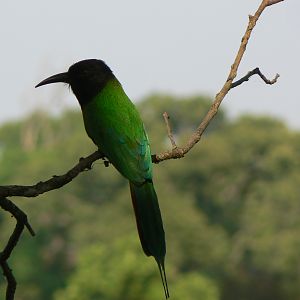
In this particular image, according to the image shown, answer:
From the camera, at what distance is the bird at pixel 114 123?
5559 millimetres

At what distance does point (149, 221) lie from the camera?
16.5ft

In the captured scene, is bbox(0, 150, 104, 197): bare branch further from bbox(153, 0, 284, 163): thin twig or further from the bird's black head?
the bird's black head

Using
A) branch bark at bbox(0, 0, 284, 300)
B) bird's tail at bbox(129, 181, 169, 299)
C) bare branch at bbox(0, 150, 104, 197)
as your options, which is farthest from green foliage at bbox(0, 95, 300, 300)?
bare branch at bbox(0, 150, 104, 197)

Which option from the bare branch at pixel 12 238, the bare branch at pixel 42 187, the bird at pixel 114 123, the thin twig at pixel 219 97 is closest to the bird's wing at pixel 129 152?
the bird at pixel 114 123

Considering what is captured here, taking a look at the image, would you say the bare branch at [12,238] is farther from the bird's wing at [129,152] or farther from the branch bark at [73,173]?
the bird's wing at [129,152]

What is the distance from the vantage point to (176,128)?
11250cm

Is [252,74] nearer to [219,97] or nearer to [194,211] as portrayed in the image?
[219,97]

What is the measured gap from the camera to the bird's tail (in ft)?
15.7

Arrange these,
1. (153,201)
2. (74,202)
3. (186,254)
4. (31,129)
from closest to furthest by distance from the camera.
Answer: (153,201)
(186,254)
(74,202)
(31,129)

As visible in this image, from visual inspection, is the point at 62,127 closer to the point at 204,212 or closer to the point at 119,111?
the point at 204,212

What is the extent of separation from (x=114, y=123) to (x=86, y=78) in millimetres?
368

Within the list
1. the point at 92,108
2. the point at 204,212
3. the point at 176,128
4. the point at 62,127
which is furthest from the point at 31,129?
the point at 92,108

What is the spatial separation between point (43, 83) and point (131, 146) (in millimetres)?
673

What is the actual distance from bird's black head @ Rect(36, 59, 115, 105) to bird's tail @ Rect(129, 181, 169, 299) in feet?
3.45
